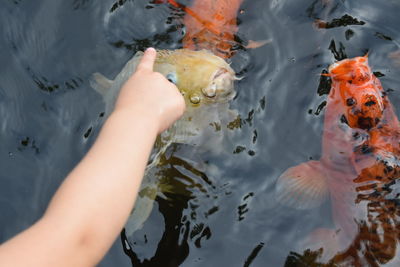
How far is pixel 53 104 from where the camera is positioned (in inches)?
127

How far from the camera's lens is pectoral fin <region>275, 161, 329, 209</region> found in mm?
3070

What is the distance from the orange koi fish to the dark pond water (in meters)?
0.09

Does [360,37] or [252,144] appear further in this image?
[360,37]

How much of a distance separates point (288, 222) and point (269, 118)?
70cm

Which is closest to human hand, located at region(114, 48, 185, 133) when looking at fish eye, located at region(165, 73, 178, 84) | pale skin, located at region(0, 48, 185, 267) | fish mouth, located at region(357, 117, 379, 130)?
pale skin, located at region(0, 48, 185, 267)

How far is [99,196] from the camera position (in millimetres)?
2033

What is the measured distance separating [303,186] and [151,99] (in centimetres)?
122

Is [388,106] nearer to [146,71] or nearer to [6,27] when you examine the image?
[146,71]

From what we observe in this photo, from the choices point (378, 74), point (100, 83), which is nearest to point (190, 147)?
point (100, 83)

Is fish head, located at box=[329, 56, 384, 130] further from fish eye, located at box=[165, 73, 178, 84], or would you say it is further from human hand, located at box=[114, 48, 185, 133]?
human hand, located at box=[114, 48, 185, 133]

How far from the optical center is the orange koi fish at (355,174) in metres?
2.92

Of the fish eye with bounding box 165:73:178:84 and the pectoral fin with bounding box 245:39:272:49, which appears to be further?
the pectoral fin with bounding box 245:39:272:49

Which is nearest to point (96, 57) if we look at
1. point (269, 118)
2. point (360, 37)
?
point (269, 118)

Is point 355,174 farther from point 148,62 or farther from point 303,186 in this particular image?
point 148,62
